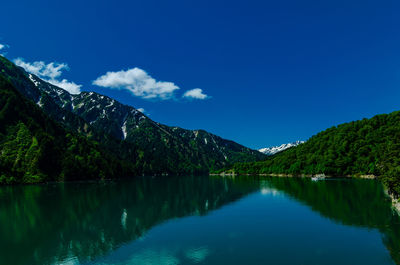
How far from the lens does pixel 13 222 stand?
61.3 metres

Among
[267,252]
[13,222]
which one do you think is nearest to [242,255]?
[267,252]

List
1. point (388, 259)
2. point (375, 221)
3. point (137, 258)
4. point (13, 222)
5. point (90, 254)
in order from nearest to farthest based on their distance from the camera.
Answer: point (388, 259) < point (137, 258) < point (90, 254) < point (375, 221) < point (13, 222)

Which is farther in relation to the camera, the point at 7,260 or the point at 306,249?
the point at 306,249

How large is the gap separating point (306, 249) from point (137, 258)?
976 inches

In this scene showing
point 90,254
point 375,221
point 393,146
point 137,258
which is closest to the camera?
point 137,258

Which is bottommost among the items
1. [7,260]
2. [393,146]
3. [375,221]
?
[7,260]

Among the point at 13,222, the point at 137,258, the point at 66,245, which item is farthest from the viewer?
the point at 13,222

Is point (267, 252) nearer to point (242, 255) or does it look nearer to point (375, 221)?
point (242, 255)

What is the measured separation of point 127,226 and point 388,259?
45651mm

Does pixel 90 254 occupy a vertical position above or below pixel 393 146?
below

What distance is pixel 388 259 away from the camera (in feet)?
110

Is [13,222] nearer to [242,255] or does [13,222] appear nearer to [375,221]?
[242,255]

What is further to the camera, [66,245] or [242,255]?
[66,245]

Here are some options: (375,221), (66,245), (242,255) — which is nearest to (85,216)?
(66,245)
